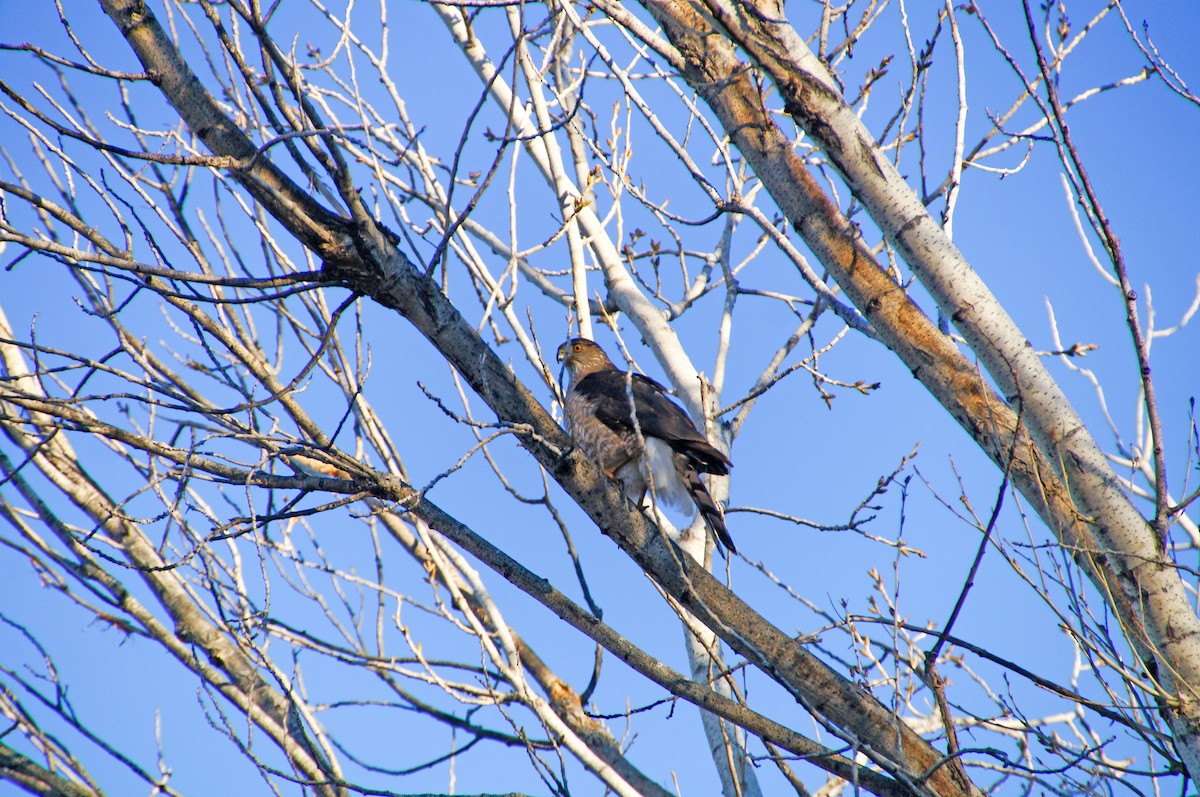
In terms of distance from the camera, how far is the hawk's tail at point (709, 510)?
3.57 m

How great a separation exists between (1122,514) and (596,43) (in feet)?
7.31

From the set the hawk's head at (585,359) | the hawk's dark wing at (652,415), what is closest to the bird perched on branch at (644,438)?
the hawk's dark wing at (652,415)

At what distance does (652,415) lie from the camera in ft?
14.0

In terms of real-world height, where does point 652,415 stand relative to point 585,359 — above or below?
below

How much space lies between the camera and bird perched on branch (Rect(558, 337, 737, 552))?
3984 millimetres

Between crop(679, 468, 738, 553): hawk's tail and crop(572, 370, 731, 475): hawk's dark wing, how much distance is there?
128 mm

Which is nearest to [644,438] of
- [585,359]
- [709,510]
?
[709,510]

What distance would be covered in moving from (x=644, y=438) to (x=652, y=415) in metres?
0.44

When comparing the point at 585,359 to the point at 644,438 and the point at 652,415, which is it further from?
the point at 644,438

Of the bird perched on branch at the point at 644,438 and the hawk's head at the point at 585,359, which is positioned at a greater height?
the hawk's head at the point at 585,359

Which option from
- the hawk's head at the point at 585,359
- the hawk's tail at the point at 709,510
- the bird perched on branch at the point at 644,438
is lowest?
the hawk's tail at the point at 709,510

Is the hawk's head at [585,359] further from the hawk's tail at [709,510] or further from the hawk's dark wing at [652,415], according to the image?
the hawk's tail at [709,510]

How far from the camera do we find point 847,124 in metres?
2.72

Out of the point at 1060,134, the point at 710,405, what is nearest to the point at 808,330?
the point at 710,405
